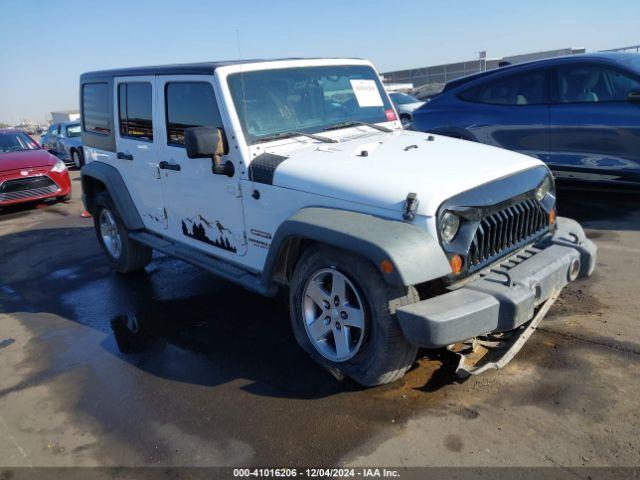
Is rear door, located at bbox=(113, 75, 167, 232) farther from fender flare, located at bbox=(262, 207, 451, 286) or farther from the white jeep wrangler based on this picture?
fender flare, located at bbox=(262, 207, 451, 286)

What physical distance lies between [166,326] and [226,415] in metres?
1.60

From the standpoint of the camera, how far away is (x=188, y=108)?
13.9 feet

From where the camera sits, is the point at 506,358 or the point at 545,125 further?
the point at 545,125

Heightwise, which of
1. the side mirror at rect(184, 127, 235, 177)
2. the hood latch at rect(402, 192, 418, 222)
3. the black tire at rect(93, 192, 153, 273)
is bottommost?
the black tire at rect(93, 192, 153, 273)

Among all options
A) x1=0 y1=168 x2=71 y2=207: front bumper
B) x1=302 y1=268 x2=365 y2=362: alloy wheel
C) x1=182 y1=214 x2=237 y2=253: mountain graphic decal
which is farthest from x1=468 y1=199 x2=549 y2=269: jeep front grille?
x1=0 y1=168 x2=71 y2=207: front bumper

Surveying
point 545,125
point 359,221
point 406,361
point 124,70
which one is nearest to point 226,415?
point 406,361

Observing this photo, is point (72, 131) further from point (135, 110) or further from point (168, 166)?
point (168, 166)

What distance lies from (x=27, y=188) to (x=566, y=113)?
9.46 meters

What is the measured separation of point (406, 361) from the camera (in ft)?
10.1

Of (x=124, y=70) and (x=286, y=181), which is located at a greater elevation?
(x=124, y=70)

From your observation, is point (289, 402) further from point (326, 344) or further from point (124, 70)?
point (124, 70)

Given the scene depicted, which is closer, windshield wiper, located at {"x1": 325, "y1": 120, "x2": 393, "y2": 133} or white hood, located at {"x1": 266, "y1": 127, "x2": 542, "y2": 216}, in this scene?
white hood, located at {"x1": 266, "y1": 127, "x2": 542, "y2": 216}

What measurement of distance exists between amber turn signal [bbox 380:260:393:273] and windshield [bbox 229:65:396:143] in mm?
1523

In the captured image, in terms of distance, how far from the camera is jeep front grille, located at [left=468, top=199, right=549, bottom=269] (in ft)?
10.1
